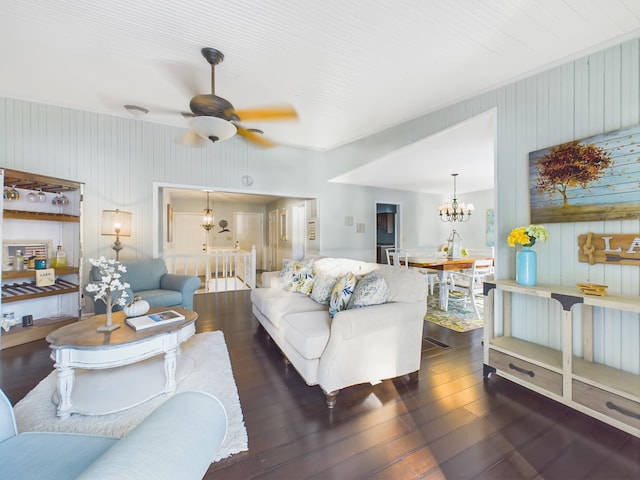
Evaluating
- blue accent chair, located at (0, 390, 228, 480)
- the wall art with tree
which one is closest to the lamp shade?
blue accent chair, located at (0, 390, 228, 480)

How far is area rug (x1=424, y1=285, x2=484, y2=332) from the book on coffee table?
3132 mm

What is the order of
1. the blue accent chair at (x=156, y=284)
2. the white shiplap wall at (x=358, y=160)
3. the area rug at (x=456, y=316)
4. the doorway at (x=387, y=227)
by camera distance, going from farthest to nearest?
1. the doorway at (x=387, y=227)
2. the area rug at (x=456, y=316)
3. the blue accent chair at (x=156, y=284)
4. the white shiplap wall at (x=358, y=160)

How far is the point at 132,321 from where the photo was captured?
2.06 meters

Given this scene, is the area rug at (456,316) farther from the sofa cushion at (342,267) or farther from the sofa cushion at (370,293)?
the sofa cushion at (370,293)

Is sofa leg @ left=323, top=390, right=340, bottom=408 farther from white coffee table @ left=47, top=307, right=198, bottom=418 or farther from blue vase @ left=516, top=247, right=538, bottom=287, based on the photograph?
blue vase @ left=516, top=247, right=538, bottom=287

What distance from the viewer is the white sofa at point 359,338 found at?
186 cm

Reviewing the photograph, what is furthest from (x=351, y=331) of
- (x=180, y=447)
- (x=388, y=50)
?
(x=388, y=50)

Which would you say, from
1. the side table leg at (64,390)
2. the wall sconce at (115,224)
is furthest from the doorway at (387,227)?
the side table leg at (64,390)

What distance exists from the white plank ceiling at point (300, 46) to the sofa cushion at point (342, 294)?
1.97 metres

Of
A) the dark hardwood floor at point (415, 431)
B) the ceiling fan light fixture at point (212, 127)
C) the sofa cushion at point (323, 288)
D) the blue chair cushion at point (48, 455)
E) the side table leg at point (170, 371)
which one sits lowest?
the dark hardwood floor at point (415, 431)

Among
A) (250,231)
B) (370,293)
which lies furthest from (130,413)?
(250,231)

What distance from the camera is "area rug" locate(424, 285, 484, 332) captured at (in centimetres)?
352

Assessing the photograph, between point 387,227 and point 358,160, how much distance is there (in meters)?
3.48

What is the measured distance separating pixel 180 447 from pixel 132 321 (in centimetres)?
172
